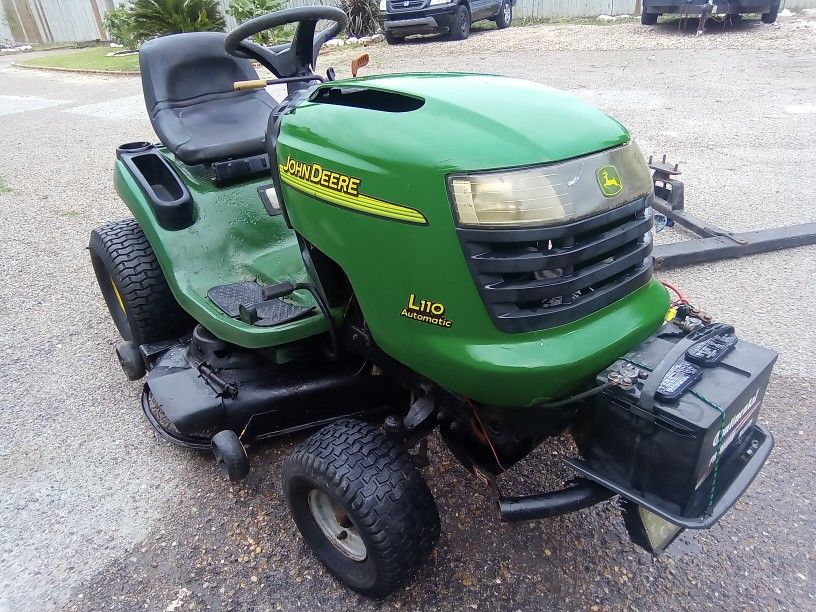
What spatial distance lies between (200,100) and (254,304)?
4.30 feet

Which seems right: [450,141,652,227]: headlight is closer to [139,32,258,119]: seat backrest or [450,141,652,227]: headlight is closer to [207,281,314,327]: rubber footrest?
[207,281,314,327]: rubber footrest

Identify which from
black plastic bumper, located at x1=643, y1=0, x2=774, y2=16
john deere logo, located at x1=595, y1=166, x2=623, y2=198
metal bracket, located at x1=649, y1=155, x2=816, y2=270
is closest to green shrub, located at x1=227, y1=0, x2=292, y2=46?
black plastic bumper, located at x1=643, y1=0, x2=774, y2=16

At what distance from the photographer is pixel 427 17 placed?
11.9 meters

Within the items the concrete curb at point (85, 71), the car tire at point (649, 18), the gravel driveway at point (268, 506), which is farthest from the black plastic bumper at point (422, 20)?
the gravel driveway at point (268, 506)

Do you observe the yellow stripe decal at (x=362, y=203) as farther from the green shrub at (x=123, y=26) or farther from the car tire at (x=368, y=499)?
the green shrub at (x=123, y=26)

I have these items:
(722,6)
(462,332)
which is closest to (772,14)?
(722,6)

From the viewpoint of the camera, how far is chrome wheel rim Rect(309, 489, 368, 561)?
1.91m

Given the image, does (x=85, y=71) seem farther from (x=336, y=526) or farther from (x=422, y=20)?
(x=336, y=526)

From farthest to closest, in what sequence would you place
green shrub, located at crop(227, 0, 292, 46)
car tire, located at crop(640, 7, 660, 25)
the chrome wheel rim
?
green shrub, located at crop(227, 0, 292, 46), car tire, located at crop(640, 7, 660, 25), the chrome wheel rim

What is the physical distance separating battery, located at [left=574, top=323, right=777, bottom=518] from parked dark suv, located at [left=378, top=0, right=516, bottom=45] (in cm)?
1163

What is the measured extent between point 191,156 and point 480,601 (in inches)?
80.1

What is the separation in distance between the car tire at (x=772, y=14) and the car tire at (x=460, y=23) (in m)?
5.13

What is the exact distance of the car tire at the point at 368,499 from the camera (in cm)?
170

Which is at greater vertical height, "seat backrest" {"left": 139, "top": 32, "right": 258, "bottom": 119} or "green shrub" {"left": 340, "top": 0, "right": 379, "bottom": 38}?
"seat backrest" {"left": 139, "top": 32, "right": 258, "bottom": 119}
